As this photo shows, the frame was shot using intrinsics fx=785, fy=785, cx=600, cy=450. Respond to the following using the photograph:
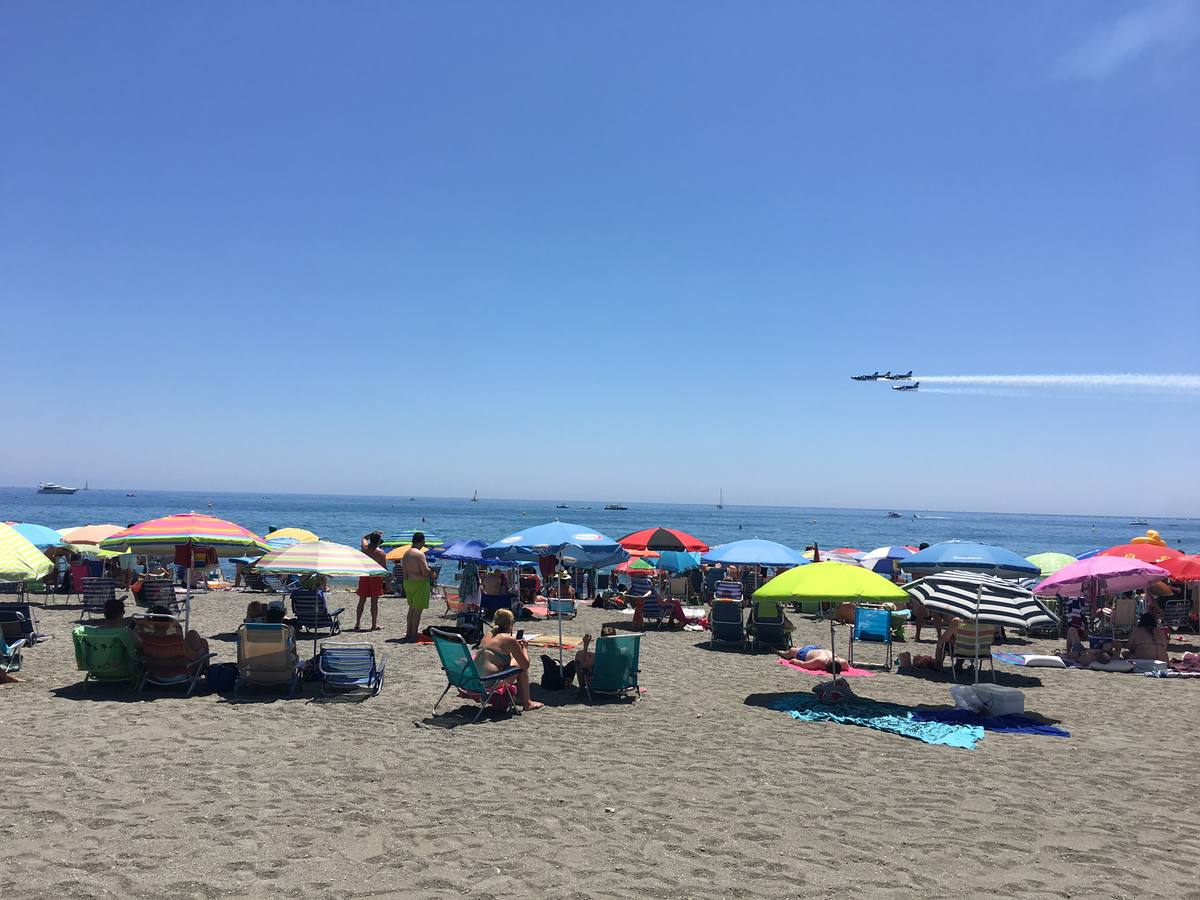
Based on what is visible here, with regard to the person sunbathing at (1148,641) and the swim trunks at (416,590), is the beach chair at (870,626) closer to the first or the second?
the person sunbathing at (1148,641)

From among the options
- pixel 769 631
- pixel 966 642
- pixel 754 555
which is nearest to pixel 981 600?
pixel 966 642

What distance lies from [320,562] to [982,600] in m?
7.62

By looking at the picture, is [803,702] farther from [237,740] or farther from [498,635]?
[237,740]

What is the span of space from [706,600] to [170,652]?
47.5 feet

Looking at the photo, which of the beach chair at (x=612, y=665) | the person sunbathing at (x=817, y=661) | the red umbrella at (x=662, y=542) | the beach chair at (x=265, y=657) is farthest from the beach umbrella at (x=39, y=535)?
the person sunbathing at (x=817, y=661)

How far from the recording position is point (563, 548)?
13.6 metres

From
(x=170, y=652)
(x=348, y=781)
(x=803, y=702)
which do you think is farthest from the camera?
(x=803, y=702)

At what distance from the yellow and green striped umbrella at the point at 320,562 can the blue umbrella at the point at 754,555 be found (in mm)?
7596

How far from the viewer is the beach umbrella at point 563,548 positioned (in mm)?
13461

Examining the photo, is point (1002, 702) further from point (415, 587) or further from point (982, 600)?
point (415, 587)

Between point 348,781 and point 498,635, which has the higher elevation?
point 498,635

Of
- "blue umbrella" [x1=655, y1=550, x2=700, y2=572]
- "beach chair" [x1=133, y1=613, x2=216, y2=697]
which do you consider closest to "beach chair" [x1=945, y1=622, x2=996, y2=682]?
"blue umbrella" [x1=655, y1=550, x2=700, y2=572]

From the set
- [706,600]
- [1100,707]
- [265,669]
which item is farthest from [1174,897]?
[706,600]

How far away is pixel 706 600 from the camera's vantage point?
2058 centimetres
